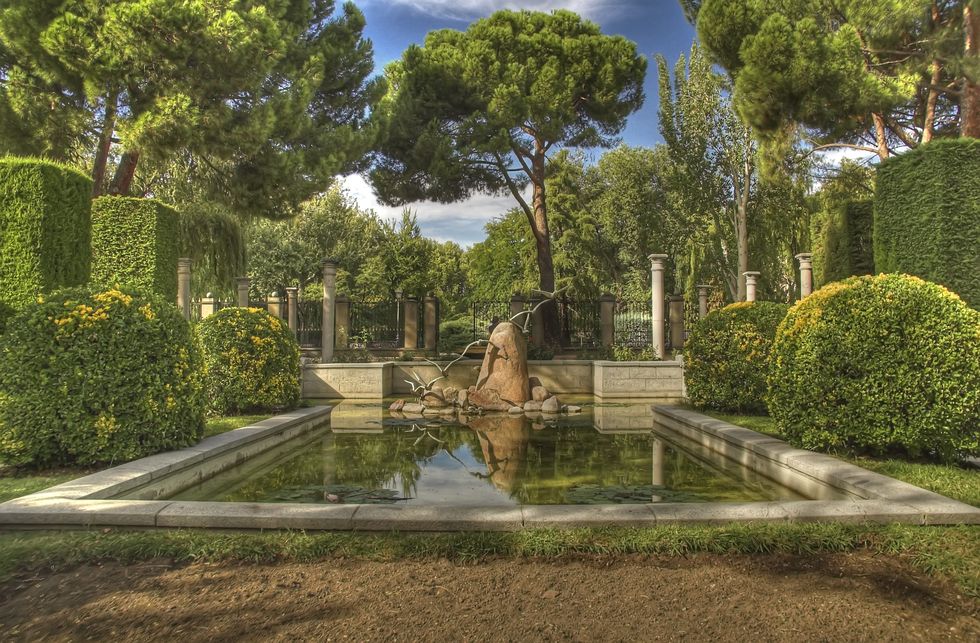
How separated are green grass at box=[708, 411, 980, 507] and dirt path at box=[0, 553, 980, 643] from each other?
1.58 m

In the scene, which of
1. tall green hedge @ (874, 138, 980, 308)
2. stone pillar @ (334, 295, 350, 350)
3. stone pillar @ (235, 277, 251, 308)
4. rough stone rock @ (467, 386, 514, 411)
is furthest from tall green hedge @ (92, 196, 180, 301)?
tall green hedge @ (874, 138, 980, 308)

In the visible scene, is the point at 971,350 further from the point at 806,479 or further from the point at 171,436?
the point at 171,436

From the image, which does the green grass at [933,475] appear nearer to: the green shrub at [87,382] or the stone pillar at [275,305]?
the green shrub at [87,382]

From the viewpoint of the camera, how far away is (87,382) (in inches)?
196

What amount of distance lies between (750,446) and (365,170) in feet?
57.6

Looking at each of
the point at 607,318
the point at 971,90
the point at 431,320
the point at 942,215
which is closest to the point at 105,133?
the point at 431,320

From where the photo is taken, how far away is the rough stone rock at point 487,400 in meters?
10.3

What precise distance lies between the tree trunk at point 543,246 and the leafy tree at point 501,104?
0.11 feet

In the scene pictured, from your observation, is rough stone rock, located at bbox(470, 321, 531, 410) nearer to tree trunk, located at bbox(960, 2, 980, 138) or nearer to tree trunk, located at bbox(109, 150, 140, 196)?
tree trunk, located at bbox(960, 2, 980, 138)

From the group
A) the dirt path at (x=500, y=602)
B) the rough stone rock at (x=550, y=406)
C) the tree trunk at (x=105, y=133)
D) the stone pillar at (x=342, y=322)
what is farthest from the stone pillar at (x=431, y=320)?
the dirt path at (x=500, y=602)

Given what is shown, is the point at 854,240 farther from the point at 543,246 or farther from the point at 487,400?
the point at 543,246

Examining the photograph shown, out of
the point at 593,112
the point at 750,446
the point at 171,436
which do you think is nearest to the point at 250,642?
the point at 171,436

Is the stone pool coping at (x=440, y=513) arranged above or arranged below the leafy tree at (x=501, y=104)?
below

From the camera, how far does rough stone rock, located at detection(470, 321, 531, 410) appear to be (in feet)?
34.5
